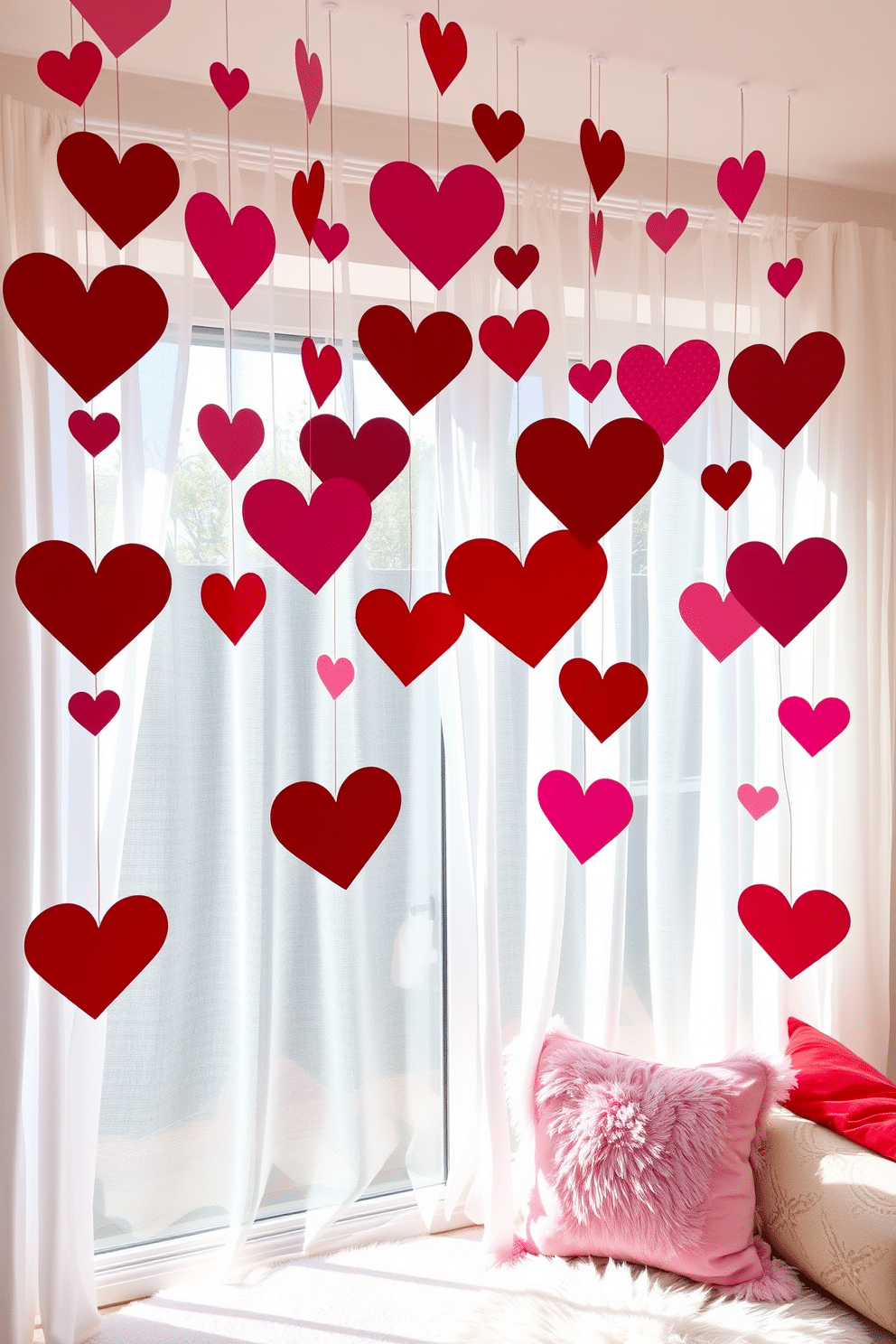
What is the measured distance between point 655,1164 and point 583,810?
2.99ft

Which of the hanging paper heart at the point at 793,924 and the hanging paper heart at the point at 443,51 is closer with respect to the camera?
the hanging paper heart at the point at 443,51

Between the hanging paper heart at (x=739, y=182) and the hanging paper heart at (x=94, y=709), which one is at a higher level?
the hanging paper heart at (x=739, y=182)

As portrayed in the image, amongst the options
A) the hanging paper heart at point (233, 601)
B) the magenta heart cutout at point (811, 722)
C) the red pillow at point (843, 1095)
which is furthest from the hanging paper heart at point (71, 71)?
the red pillow at point (843, 1095)

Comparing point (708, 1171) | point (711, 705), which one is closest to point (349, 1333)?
point (708, 1171)

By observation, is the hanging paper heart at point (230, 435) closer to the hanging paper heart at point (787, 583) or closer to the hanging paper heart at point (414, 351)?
the hanging paper heart at point (414, 351)

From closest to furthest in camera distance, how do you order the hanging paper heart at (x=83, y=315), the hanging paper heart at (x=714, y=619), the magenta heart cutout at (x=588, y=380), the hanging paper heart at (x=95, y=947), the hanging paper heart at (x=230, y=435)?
the hanging paper heart at (x=83, y=315) → the hanging paper heart at (x=95, y=947) → the hanging paper heart at (x=230, y=435) → the magenta heart cutout at (x=588, y=380) → the hanging paper heart at (x=714, y=619)

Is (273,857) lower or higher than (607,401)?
lower

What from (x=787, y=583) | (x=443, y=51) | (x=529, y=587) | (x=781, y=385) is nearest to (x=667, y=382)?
(x=781, y=385)

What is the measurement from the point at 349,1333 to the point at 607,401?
209 centimetres

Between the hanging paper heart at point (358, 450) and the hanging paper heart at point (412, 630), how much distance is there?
0.16 meters

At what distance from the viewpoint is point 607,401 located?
2.45m

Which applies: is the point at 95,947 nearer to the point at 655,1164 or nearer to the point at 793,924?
the point at 793,924

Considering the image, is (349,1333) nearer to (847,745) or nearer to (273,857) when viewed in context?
(273,857)

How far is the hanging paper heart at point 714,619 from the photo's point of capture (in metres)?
1.85
